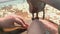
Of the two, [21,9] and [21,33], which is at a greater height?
[21,9]

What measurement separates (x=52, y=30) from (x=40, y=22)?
14 cm

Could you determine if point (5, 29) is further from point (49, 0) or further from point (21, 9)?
point (21, 9)

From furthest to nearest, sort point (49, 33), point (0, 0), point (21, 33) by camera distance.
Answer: point (0, 0), point (21, 33), point (49, 33)

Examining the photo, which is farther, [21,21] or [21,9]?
[21,9]

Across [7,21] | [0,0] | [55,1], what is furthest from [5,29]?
[0,0]

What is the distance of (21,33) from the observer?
0.90 m

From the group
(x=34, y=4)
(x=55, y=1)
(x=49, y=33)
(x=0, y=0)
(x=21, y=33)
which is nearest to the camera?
(x=55, y=1)

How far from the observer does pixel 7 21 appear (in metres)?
0.93

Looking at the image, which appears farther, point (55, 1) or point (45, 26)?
point (45, 26)

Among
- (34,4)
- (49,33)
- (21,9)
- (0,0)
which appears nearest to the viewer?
(49,33)

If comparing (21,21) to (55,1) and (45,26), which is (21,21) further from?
(55,1)

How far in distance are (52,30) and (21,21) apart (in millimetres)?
308

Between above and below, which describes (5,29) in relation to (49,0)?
below

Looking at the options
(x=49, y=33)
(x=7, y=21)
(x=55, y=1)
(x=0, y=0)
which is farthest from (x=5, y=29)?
(x=0, y=0)
